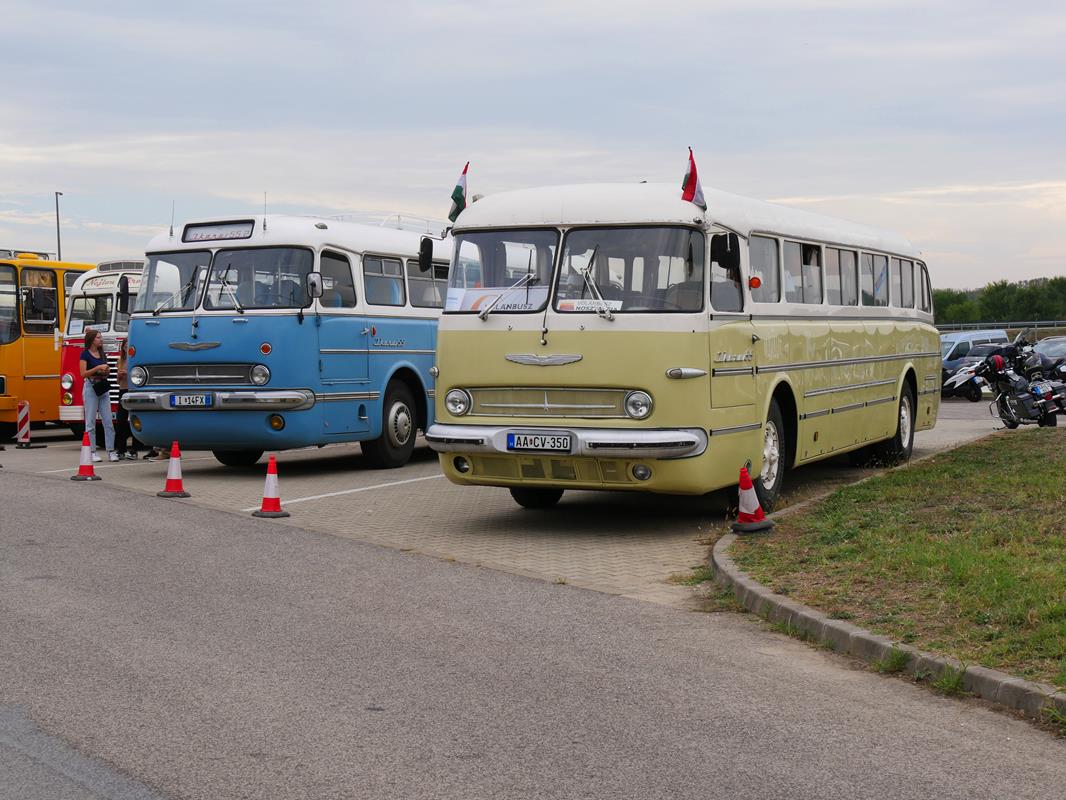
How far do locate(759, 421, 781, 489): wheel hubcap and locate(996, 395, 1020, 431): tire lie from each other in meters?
12.5

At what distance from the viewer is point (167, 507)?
13.9m

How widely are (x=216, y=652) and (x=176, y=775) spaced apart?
2.14 metres

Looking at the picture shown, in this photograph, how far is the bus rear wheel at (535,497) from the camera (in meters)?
13.7

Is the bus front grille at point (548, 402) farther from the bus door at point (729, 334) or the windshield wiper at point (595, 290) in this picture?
the bus door at point (729, 334)

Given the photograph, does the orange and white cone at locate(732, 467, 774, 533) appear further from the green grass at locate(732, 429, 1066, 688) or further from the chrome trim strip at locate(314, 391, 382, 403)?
the chrome trim strip at locate(314, 391, 382, 403)

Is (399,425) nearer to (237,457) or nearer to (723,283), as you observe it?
(237,457)

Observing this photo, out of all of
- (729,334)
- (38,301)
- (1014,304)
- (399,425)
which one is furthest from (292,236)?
(1014,304)

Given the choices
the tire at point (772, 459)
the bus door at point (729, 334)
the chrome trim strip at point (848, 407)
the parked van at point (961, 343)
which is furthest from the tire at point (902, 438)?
the parked van at point (961, 343)

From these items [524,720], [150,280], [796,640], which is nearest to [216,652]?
[524,720]

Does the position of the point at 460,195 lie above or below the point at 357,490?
above

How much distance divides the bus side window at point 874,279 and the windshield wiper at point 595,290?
5.47 m

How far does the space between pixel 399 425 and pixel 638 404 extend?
7.63 m

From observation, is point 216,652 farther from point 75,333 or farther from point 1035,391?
point 1035,391

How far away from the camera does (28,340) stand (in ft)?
81.5
